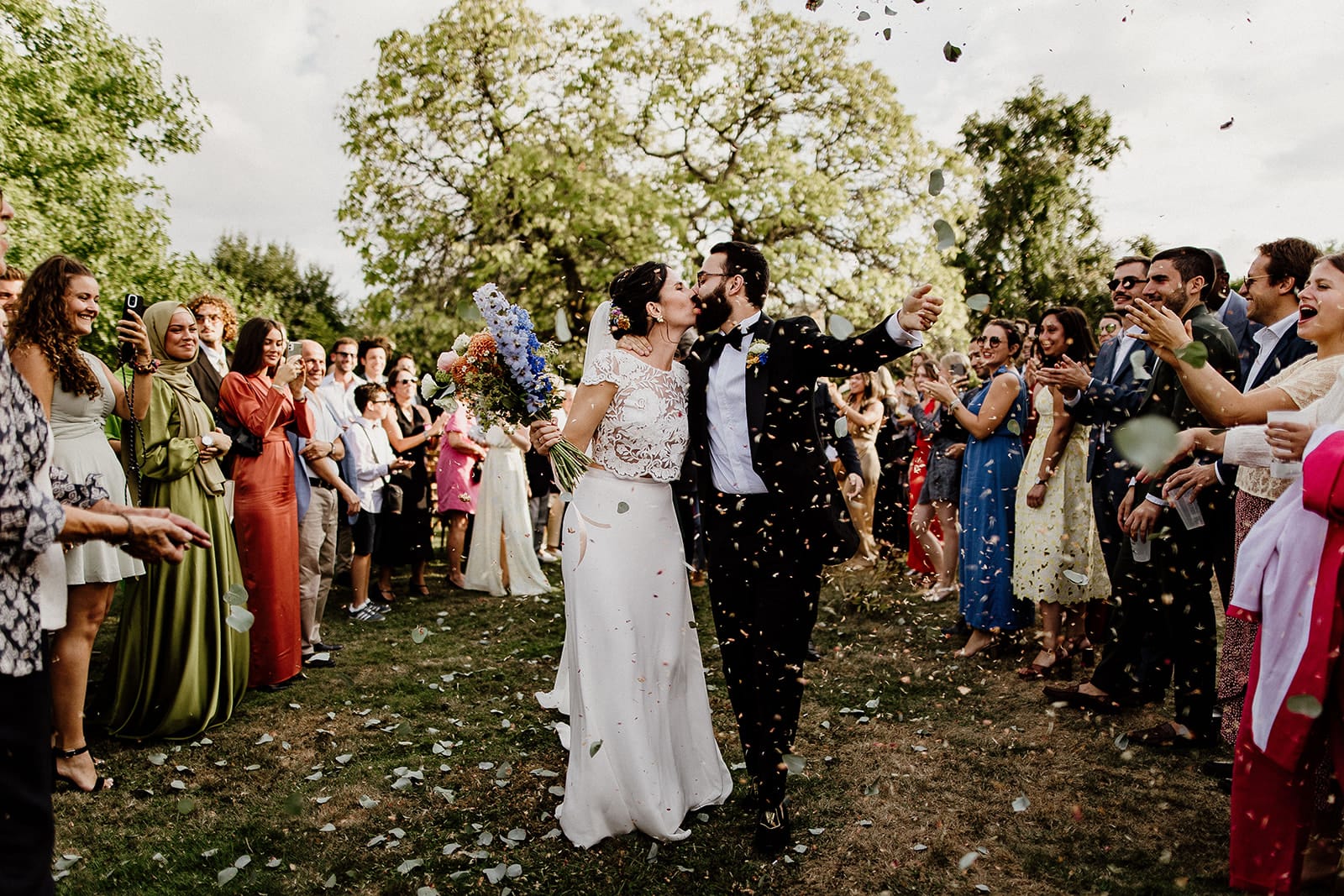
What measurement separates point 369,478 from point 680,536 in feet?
14.9

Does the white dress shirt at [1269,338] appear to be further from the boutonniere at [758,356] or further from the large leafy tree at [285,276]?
the large leafy tree at [285,276]

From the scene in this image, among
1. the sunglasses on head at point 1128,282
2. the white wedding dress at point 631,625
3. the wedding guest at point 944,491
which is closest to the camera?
the white wedding dress at point 631,625

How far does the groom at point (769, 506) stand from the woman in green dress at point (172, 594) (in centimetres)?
301

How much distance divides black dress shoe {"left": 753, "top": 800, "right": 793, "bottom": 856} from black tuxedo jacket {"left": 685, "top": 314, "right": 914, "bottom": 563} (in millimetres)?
1029

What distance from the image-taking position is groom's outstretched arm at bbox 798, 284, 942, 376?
125 inches

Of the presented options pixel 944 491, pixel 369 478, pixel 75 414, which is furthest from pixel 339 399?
pixel 944 491

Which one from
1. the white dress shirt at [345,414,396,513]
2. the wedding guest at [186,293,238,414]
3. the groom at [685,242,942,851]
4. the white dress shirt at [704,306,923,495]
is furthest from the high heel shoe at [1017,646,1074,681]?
the wedding guest at [186,293,238,414]

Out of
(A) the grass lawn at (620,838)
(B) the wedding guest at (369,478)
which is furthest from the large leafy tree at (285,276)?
(A) the grass lawn at (620,838)

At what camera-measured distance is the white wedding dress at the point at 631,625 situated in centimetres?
334

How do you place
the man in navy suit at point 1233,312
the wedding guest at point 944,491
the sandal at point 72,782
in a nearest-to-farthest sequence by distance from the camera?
1. the sandal at point 72,782
2. the man in navy suit at point 1233,312
3. the wedding guest at point 944,491

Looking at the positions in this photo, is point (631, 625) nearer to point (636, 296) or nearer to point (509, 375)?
point (509, 375)

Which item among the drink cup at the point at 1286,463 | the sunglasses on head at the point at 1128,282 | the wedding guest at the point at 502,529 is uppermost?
the sunglasses on head at the point at 1128,282

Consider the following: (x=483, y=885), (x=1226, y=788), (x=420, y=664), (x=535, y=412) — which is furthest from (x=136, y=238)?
(x=1226, y=788)

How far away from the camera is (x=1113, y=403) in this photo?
177 inches
